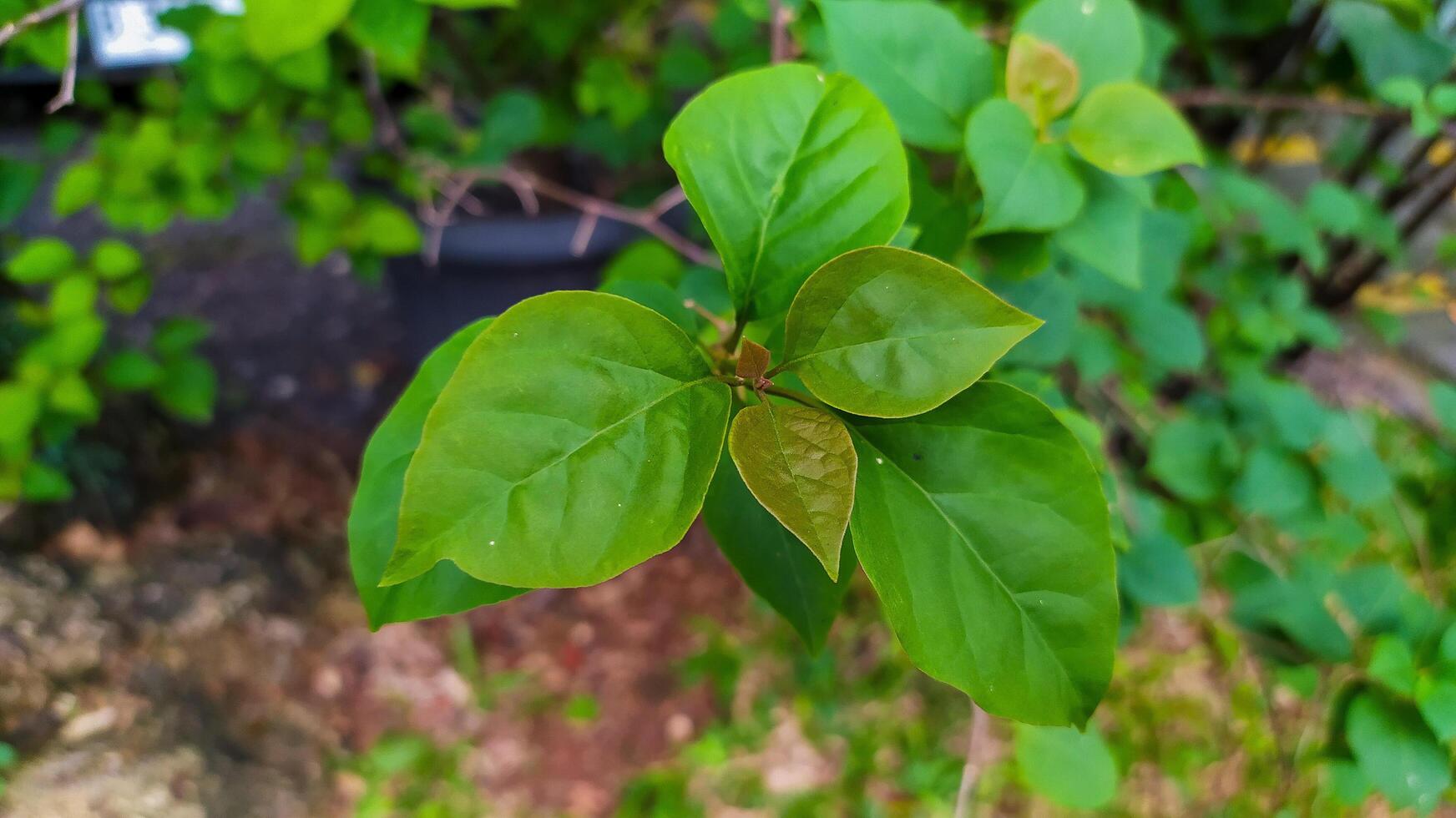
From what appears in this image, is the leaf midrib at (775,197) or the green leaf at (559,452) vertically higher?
the leaf midrib at (775,197)

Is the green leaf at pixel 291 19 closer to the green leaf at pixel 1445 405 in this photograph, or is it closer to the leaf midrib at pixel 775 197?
the leaf midrib at pixel 775 197

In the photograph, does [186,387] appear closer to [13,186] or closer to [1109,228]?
[13,186]

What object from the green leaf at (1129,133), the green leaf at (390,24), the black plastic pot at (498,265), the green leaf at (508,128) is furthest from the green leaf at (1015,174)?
the black plastic pot at (498,265)

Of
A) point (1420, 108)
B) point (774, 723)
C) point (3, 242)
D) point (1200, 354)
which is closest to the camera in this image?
point (1420, 108)

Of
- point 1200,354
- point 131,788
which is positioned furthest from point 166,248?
point 1200,354

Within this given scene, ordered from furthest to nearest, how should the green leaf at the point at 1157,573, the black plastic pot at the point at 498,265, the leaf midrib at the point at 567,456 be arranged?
1. the black plastic pot at the point at 498,265
2. the green leaf at the point at 1157,573
3. the leaf midrib at the point at 567,456

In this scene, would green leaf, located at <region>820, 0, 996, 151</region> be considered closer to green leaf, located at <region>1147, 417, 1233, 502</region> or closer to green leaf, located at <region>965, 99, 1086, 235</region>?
green leaf, located at <region>965, 99, 1086, 235</region>

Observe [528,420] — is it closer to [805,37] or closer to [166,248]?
[805,37]
